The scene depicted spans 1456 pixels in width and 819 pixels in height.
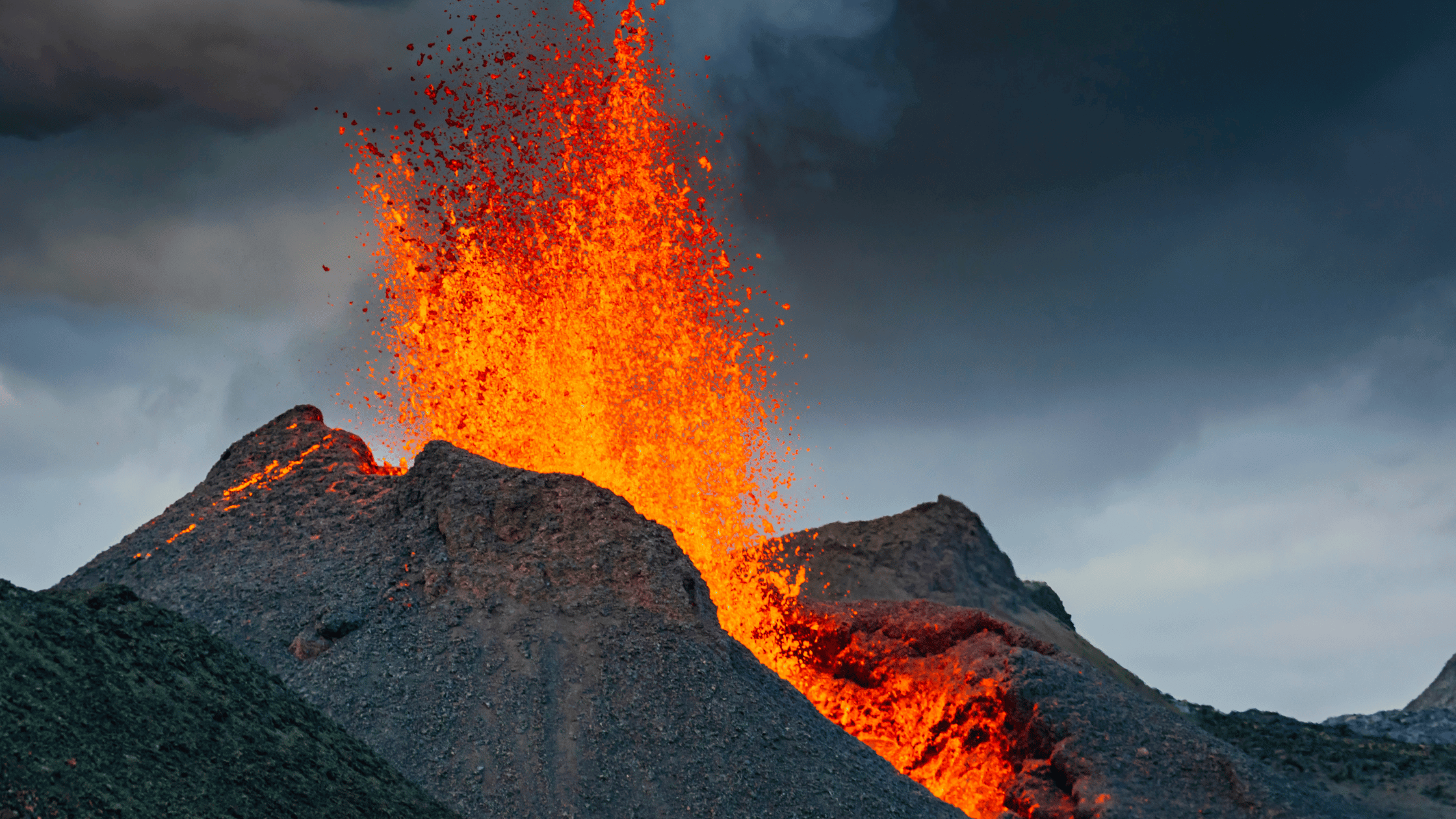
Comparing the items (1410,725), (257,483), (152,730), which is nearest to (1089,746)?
(152,730)

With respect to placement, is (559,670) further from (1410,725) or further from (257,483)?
(1410,725)

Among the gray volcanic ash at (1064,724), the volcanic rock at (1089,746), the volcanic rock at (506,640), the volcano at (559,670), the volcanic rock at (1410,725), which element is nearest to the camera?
the volcanic rock at (506,640)

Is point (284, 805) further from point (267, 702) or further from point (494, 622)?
point (494, 622)

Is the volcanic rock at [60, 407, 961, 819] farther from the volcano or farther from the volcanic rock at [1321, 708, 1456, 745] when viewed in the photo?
the volcanic rock at [1321, 708, 1456, 745]

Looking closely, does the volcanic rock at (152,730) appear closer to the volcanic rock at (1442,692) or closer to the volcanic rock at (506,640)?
the volcanic rock at (506,640)

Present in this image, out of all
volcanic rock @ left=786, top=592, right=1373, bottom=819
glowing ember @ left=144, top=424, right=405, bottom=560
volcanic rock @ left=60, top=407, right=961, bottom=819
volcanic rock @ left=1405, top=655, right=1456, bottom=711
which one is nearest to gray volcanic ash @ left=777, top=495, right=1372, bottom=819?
volcanic rock @ left=786, top=592, right=1373, bottom=819

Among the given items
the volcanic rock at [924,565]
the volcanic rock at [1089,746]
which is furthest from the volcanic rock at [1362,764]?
the volcanic rock at [924,565]

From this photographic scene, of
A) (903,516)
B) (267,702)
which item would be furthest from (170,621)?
(903,516)
